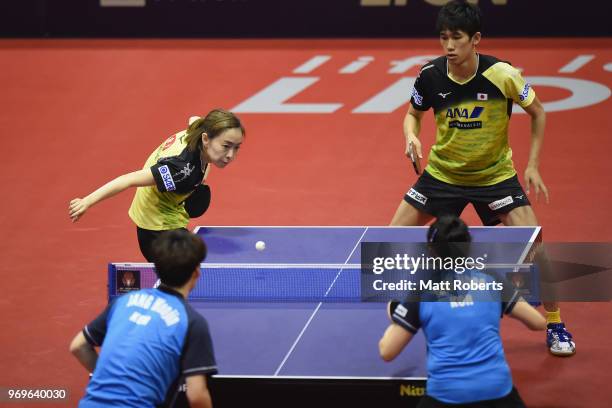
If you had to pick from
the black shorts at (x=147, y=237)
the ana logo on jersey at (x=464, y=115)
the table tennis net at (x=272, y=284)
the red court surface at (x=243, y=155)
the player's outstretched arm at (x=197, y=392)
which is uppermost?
the ana logo on jersey at (x=464, y=115)

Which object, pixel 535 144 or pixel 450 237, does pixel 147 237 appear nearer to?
pixel 450 237

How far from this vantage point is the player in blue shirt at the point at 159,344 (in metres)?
3.96

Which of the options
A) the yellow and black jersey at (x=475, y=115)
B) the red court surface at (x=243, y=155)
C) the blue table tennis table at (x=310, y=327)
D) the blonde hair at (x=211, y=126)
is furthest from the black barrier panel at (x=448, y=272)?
the blonde hair at (x=211, y=126)

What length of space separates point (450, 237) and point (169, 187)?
1887 mm

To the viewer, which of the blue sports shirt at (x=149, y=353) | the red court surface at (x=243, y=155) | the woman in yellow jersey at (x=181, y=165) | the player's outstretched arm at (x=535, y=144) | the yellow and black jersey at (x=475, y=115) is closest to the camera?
the blue sports shirt at (x=149, y=353)

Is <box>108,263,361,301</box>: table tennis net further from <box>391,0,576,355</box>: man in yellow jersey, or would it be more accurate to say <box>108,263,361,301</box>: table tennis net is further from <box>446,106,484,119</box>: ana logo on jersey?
<box>446,106,484,119</box>: ana logo on jersey

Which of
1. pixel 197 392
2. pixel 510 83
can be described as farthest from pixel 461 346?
pixel 510 83

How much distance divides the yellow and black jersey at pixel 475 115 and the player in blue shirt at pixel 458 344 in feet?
6.15

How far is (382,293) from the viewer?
540 cm

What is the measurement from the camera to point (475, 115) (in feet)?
19.9

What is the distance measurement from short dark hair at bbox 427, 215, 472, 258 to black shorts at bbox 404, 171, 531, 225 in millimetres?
1778

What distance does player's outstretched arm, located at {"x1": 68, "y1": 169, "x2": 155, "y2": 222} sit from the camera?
5078 mm

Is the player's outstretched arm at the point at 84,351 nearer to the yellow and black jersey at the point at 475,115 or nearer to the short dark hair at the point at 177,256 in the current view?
the short dark hair at the point at 177,256

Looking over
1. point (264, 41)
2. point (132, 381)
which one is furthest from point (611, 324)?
point (264, 41)
